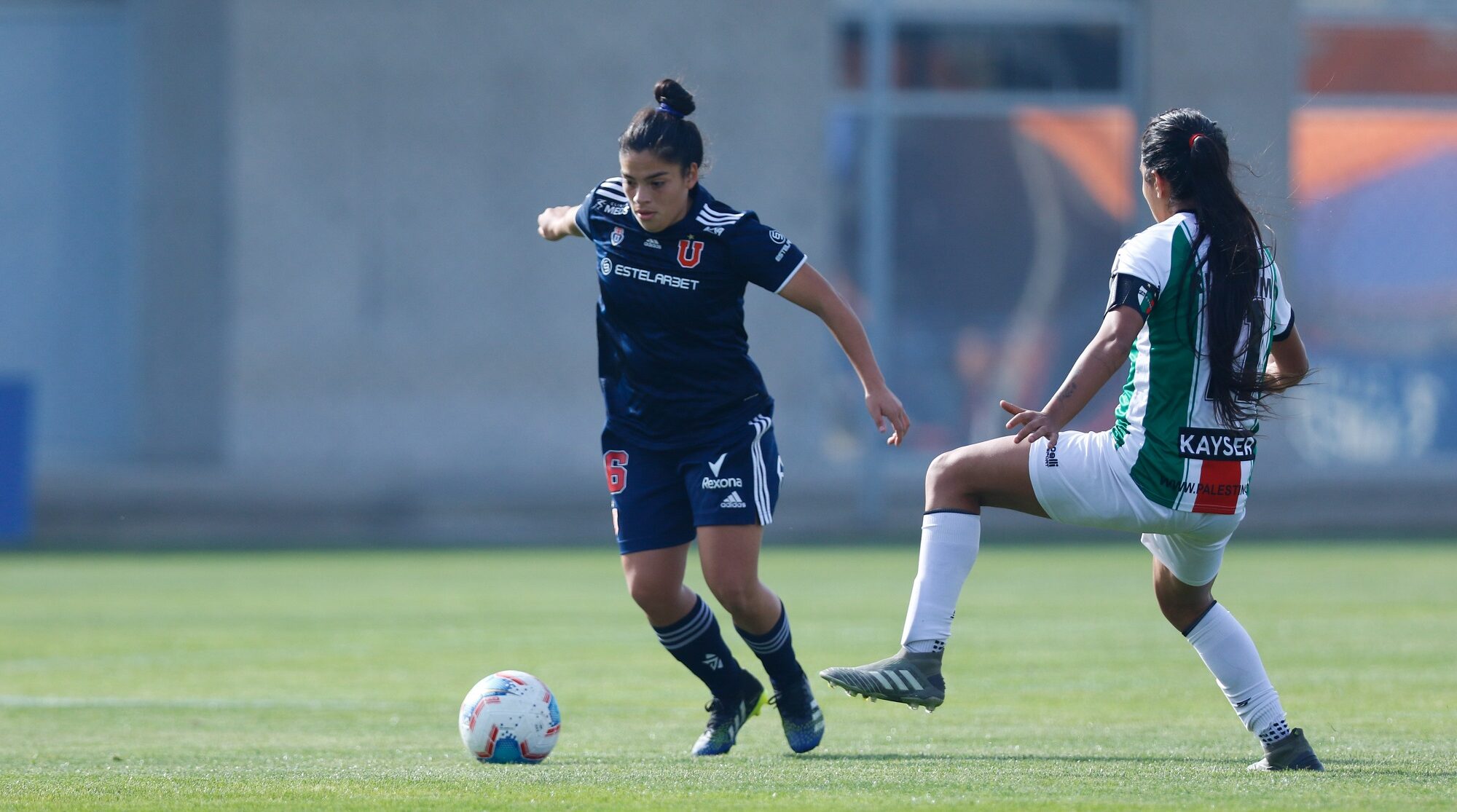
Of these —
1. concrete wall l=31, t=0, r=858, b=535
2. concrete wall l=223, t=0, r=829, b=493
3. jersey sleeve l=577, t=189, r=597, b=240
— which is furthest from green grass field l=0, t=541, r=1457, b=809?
concrete wall l=223, t=0, r=829, b=493

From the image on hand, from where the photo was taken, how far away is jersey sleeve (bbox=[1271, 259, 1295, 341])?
5.07 meters

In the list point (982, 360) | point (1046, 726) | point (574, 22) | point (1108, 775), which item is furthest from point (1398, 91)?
point (1108, 775)

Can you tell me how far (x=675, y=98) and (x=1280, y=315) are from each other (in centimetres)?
194

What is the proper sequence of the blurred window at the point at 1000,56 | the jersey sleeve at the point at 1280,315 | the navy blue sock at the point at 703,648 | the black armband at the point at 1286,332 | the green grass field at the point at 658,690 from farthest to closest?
the blurred window at the point at 1000,56 < the navy blue sock at the point at 703,648 < the black armband at the point at 1286,332 < the jersey sleeve at the point at 1280,315 < the green grass field at the point at 658,690

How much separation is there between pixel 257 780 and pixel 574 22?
53.2 feet

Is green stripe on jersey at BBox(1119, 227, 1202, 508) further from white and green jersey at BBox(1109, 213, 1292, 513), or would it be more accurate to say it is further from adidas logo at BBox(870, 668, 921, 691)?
adidas logo at BBox(870, 668, 921, 691)

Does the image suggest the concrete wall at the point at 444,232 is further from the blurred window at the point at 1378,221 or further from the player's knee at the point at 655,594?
the player's knee at the point at 655,594

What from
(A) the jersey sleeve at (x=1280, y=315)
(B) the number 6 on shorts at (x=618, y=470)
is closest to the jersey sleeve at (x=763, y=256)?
(B) the number 6 on shorts at (x=618, y=470)

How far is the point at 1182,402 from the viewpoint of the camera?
4922 millimetres

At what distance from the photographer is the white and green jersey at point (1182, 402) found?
4871mm

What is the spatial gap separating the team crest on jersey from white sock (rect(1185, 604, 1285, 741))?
1872mm

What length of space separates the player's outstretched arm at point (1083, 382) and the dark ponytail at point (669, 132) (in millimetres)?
1456

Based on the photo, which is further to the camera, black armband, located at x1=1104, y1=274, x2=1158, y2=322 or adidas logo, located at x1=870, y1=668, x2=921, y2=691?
adidas logo, located at x1=870, y1=668, x2=921, y2=691

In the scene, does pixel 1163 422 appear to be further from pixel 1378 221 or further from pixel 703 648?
pixel 1378 221
